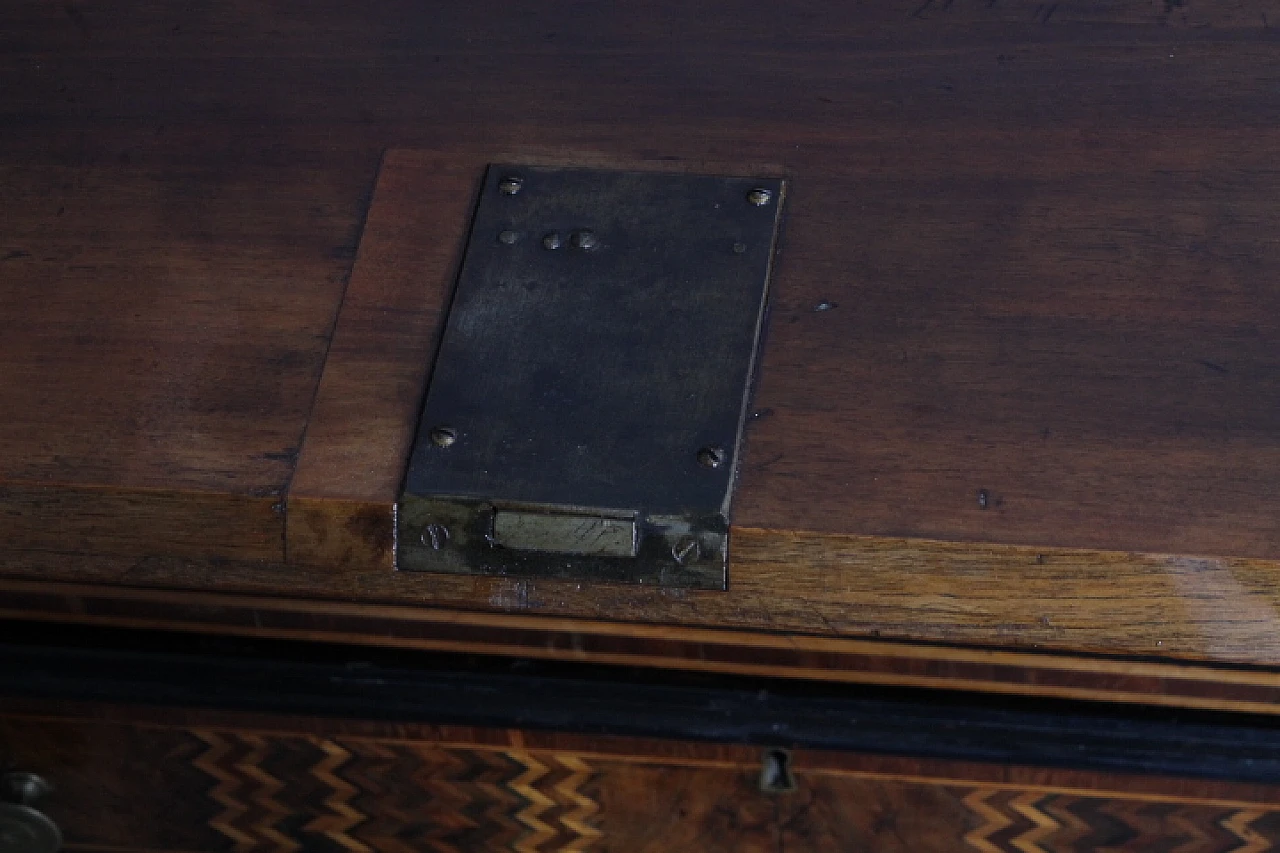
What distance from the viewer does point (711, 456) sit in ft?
4.00

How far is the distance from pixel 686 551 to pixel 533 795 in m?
0.26

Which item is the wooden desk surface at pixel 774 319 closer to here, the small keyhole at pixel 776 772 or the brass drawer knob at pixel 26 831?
the small keyhole at pixel 776 772

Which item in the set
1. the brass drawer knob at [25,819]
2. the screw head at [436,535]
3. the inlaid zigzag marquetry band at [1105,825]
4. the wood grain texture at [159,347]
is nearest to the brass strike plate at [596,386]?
the screw head at [436,535]

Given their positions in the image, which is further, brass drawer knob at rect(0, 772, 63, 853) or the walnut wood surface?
brass drawer knob at rect(0, 772, 63, 853)

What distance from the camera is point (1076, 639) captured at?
3.90ft

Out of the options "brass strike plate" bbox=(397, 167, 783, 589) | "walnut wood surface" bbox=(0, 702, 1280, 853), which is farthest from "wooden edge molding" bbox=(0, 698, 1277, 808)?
"brass strike plate" bbox=(397, 167, 783, 589)

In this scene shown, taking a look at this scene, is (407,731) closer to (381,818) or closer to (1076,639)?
(381,818)

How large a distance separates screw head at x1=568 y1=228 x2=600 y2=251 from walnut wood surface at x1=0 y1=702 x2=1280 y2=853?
381 mm

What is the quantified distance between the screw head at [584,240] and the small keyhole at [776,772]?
0.41 meters

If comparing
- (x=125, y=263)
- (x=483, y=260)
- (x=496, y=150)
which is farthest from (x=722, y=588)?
(x=125, y=263)

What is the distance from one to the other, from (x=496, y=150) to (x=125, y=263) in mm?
320

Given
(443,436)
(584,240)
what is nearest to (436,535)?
(443,436)

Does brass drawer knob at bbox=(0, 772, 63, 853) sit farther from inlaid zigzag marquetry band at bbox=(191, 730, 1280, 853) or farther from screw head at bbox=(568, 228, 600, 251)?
screw head at bbox=(568, 228, 600, 251)

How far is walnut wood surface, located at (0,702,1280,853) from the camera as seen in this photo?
1.26 m
